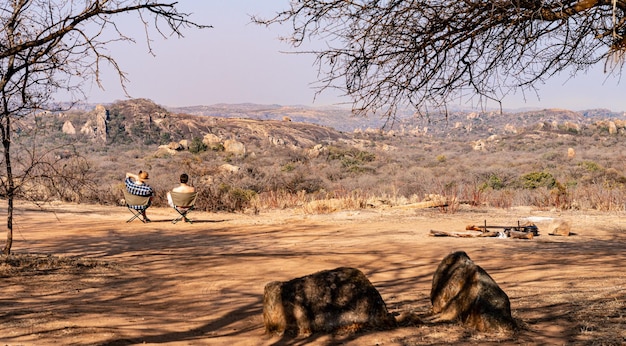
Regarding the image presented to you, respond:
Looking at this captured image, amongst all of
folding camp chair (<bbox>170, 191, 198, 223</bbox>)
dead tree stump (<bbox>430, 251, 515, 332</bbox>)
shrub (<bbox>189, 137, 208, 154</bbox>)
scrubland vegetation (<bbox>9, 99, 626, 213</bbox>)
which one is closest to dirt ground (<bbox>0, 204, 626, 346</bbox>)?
dead tree stump (<bbox>430, 251, 515, 332</bbox>)

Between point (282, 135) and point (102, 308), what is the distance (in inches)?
2789

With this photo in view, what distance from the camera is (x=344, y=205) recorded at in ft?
59.8

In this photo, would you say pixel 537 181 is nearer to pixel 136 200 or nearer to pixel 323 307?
pixel 136 200

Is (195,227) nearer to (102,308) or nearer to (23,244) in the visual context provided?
(23,244)

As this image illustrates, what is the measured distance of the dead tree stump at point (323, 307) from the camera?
18.0 ft

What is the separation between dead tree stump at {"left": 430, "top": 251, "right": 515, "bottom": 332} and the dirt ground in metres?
0.15

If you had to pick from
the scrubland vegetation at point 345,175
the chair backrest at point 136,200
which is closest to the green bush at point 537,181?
the scrubland vegetation at point 345,175

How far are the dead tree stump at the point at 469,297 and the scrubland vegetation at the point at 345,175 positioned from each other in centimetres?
469

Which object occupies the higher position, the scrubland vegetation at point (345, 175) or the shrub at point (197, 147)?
the shrub at point (197, 147)

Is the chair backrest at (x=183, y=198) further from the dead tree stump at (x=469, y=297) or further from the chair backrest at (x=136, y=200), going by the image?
the dead tree stump at (x=469, y=297)

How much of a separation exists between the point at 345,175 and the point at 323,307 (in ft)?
93.8

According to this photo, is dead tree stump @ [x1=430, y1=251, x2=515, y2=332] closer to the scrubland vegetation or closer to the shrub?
the scrubland vegetation

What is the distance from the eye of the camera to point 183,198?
48.5 ft

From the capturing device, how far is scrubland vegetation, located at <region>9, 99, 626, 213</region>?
18.6 meters
